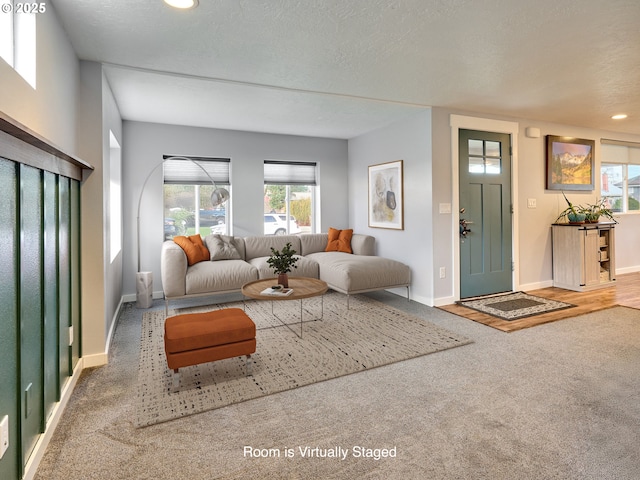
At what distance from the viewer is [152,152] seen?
508 centimetres

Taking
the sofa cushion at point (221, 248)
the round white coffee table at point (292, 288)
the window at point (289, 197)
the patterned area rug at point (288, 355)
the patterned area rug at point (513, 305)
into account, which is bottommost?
the patterned area rug at point (288, 355)

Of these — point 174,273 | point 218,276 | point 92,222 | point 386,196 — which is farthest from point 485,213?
point 92,222

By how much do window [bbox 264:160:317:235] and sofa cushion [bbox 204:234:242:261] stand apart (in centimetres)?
96

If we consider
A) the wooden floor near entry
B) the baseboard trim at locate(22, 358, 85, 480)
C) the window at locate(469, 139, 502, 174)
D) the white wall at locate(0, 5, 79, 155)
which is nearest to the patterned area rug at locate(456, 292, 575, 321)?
the wooden floor near entry

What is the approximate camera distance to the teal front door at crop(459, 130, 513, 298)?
4734 mm

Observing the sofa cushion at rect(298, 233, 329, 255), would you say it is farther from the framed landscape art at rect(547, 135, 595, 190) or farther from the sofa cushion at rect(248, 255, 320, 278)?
the framed landscape art at rect(547, 135, 595, 190)

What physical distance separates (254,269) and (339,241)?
1.70m

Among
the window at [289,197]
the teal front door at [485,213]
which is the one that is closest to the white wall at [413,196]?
the teal front door at [485,213]

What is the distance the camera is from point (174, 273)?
165 inches

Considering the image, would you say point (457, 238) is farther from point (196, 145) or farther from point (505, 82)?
point (196, 145)

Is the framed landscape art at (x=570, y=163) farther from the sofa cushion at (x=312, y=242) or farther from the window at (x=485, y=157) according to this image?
the sofa cushion at (x=312, y=242)

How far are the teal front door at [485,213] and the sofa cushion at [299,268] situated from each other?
6.35ft

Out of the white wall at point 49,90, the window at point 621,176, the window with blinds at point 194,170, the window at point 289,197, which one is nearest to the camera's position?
the white wall at point 49,90

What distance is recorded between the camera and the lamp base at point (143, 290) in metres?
4.57
